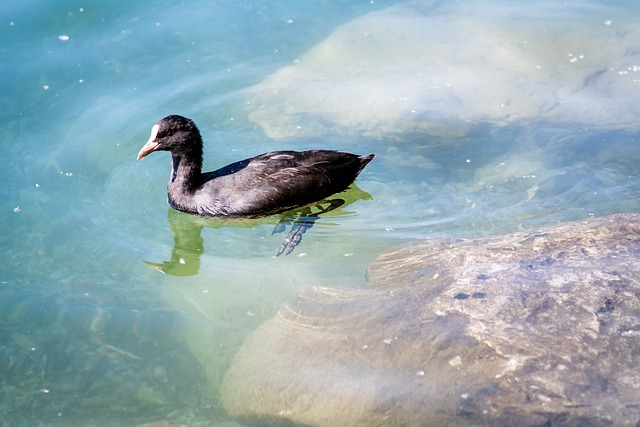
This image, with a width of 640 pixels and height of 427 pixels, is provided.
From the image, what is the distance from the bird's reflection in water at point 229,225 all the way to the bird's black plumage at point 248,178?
0.10 meters

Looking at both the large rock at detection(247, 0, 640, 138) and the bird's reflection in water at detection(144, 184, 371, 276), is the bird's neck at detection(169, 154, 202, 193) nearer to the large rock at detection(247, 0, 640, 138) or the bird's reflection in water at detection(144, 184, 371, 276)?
the bird's reflection in water at detection(144, 184, 371, 276)

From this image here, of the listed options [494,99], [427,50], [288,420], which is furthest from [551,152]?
[288,420]

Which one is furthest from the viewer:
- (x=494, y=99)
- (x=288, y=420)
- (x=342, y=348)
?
(x=494, y=99)

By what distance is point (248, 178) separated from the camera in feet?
23.6

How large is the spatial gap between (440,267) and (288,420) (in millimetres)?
1823

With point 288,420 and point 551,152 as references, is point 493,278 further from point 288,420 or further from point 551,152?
point 551,152

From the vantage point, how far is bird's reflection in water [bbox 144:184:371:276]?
6.63 metres

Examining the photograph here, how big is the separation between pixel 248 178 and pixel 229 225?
1.68ft

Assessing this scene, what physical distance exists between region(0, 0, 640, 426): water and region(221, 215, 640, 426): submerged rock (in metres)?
0.38

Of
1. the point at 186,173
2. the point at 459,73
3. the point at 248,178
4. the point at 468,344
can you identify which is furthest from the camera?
the point at 459,73

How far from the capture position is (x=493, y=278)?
549 centimetres

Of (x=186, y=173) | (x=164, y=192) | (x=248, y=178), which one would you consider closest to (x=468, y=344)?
(x=248, y=178)

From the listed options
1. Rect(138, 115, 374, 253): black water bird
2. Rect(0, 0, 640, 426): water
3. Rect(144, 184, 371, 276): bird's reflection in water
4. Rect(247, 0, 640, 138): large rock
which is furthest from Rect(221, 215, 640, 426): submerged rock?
Rect(247, 0, 640, 138): large rock

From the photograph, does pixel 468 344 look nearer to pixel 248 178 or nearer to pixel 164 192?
pixel 248 178
